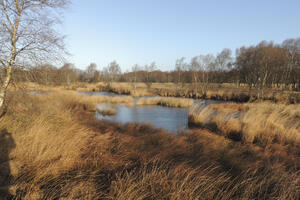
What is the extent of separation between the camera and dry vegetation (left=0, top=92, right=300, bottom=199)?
200 cm

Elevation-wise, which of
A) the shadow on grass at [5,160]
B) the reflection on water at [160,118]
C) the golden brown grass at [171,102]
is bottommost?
the reflection on water at [160,118]

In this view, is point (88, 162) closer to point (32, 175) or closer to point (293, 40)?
point (32, 175)

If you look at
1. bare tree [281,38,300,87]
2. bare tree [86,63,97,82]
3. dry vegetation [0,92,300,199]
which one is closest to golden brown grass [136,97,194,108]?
dry vegetation [0,92,300,199]

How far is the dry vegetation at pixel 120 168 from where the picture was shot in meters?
2.00

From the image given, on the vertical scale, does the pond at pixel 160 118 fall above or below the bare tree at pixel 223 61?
below

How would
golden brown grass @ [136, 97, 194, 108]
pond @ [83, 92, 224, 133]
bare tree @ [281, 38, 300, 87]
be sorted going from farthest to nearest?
bare tree @ [281, 38, 300, 87] → golden brown grass @ [136, 97, 194, 108] → pond @ [83, 92, 224, 133]

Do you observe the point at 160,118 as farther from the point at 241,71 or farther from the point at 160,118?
the point at 241,71

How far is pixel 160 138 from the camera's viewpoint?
5352 mm

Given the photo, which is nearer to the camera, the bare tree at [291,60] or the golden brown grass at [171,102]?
the golden brown grass at [171,102]

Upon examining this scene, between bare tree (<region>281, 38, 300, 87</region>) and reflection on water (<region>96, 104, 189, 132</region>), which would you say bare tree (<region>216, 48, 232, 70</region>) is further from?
reflection on water (<region>96, 104, 189, 132</region>)

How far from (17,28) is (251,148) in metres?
7.52

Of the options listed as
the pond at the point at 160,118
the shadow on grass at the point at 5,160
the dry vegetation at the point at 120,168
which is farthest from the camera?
the pond at the point at 160,118

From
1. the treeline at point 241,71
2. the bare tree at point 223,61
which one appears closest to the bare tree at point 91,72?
the treeline at point 241,71

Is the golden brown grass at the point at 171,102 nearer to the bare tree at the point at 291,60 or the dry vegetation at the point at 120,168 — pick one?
the dry vegetation at the point at 120,168
